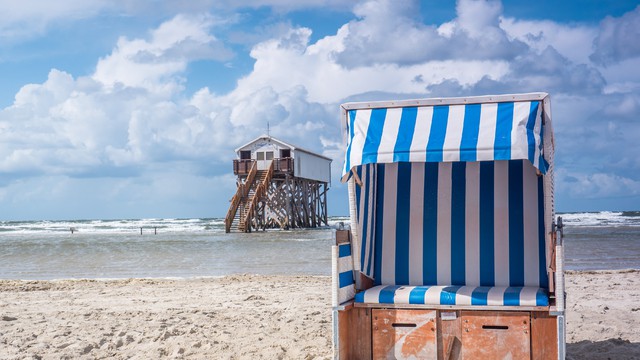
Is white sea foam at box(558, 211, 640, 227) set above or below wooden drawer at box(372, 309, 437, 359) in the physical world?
below

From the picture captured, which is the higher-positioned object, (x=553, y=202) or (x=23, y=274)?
(x=553, y=202)

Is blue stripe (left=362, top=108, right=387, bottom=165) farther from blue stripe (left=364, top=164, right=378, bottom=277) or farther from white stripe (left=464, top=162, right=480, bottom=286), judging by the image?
white stripe (left=464, top=162, right=480, bottom=286)

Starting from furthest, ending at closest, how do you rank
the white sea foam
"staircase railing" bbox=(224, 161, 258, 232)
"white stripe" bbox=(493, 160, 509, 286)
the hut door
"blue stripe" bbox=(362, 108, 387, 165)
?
the white sea foam < the hut door < "staircase railing" bbox=(224, 161, 258, 232) < "white stripe" bbox=(493, 160, 509, 286) < "blue stripe" bbox=(362, 108, 387, 165)

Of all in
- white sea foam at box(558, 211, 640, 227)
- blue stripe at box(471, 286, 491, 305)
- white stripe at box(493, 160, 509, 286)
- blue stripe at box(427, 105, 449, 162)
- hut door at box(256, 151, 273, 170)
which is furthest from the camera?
white sea foam at box(558, 211, 640, 227)

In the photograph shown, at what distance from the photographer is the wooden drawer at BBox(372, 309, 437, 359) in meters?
4.57

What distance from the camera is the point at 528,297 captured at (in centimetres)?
445

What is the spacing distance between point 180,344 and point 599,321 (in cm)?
404

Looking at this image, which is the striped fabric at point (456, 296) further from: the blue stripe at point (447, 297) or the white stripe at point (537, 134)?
the white stripe at point (537, 134)

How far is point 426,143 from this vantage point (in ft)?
14.1

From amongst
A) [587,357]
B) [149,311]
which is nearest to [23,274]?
[149,311]

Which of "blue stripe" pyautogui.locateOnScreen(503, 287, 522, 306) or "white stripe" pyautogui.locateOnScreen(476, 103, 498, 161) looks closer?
"white stripe" pyautogui.locateOnScreen(476, 103, 498, 161)

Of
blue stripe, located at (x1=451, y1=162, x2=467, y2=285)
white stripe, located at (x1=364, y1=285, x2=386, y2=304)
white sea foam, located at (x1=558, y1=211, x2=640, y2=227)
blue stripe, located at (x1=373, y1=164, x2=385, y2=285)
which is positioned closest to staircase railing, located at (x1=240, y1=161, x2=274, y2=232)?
white sea foam, located at (x1=558, y1=211, x2=640, y2=227)

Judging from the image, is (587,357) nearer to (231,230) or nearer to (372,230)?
(372,230)

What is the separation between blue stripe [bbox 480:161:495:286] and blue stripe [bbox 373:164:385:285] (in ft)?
2.56
